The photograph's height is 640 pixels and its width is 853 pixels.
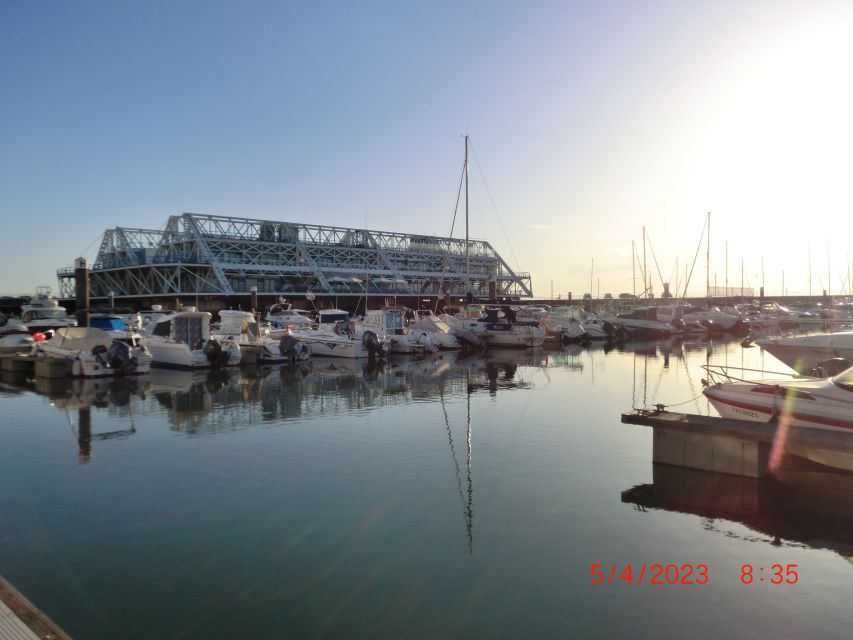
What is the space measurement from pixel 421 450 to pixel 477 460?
1511mm

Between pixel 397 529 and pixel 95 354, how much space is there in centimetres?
2316

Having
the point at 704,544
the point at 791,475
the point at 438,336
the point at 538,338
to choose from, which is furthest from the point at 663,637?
the point at 538,338

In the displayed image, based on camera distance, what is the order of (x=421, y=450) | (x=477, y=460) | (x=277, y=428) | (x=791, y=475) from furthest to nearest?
(x=277, y=428)
(x=421, y=450)
(x=477, y=460)
(x=791, y=475)

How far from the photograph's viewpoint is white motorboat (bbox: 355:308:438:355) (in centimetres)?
Answer: 3981

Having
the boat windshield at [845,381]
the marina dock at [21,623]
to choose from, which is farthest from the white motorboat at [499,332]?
the marina dock at [21,623]

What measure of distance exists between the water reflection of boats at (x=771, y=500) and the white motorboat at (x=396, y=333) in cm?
2860

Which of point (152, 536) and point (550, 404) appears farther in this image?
point (550, 404)

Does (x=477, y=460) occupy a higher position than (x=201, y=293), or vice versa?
(x=201, y=293)

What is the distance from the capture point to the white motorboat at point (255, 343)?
3334 cm

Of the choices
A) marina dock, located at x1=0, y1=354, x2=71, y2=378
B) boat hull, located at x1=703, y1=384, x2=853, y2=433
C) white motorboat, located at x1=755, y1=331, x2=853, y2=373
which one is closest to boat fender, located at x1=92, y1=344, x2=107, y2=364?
marina dock, located at x1=0, y1=354, x2=71, y2=378

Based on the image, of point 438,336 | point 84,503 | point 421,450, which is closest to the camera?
point 84,503

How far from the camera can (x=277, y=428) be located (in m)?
16.5

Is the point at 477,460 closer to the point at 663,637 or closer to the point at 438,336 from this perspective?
the point at 663,637

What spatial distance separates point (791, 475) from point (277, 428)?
1195 centimetres
